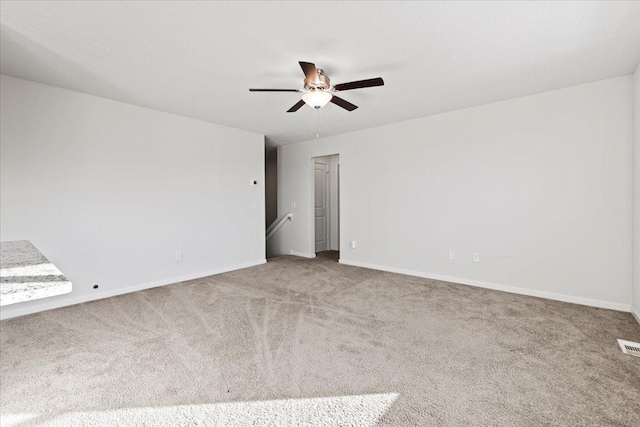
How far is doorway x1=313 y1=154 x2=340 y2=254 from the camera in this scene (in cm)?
668

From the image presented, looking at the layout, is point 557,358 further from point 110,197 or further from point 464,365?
point 110,197

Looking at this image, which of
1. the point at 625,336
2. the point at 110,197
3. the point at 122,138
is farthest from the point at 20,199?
the point at 625,336

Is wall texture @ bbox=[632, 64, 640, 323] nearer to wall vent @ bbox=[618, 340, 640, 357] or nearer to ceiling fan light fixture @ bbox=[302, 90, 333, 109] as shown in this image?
wall vent @ bbox=[618, 340, 640, 357]

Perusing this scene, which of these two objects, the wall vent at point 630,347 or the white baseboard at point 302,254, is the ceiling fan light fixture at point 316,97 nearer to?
the wall vent at point 630,347

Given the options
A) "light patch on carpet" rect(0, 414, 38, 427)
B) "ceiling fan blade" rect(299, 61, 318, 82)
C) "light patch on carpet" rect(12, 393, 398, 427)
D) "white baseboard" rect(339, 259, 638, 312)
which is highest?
"ceiling fan blade" rect(299, 61, 318, 82)

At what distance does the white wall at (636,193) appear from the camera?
279cm

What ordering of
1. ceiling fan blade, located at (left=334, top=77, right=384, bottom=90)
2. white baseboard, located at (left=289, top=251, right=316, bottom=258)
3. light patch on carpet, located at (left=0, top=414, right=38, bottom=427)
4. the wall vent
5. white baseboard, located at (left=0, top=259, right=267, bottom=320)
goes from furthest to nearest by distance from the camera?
white baseboard, located at (left=289, top=251, right=316, bottom=258) < white baseboard, located at (left=0, top=259, right=267, bottom=320) < ceiling fan blade, located at (left=334, top=77, right=384, bottom=90) < the wall vent < light patch on carpet, located at (left=0, top=414, right=38, bottom=427)

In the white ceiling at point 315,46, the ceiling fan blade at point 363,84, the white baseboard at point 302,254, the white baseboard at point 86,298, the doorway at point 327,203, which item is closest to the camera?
the white ceiling at point 315,46

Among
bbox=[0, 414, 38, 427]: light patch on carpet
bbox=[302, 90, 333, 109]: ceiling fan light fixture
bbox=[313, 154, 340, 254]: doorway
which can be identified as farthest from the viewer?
bbox=[313, 154, 340, 254]: doorway

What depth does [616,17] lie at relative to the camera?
6.73 ft

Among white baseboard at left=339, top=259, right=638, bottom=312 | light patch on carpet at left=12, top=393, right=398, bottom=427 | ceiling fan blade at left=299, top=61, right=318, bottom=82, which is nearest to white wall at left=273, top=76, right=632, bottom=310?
white baseboard at left=339, top=259, right=638, bottom=312

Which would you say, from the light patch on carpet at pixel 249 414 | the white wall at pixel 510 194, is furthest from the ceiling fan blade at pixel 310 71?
the white wall at pixel 510 194

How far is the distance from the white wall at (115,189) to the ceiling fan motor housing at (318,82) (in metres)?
2.59

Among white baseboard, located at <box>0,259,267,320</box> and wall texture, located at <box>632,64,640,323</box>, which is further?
white baseboard, located at <box>0,259,267,320</box>
